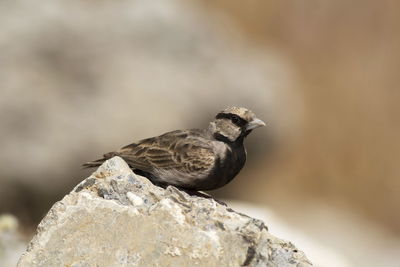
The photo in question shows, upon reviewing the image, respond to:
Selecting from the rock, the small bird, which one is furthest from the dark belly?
the rock

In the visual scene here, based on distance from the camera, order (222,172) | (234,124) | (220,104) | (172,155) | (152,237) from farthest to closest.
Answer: (220,104), (234,124), (172,155), (222,172), (152,237)

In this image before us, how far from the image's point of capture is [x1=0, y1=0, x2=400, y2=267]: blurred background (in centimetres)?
1227

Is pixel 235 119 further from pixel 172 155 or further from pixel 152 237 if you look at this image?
pixel 152 237

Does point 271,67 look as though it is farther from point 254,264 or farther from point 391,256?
point 254,264

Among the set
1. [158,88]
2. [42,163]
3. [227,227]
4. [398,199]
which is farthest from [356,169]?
[227,227]

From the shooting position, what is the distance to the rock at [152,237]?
4766mm

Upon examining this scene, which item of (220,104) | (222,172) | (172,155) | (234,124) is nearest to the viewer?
(222,172)

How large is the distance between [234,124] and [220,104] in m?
5.89

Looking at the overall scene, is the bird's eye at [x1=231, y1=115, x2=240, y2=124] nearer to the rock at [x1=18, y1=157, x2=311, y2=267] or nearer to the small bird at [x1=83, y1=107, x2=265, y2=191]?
the small bird at [x1=83, y1=107, x2=265, y2=191]

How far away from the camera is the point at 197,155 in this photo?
23.9 feet

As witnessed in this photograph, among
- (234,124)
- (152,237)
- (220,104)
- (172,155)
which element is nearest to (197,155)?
(172,155)

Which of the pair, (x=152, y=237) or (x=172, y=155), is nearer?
(x=152, y=237)

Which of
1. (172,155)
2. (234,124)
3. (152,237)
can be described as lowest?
(152,237)

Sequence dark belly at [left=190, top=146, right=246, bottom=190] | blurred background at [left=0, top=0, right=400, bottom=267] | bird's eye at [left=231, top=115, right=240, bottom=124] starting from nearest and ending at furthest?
dark belly at [left=190, top=146, right=246, bottom=190] < bird's eye at [left=231, top=115, right=240, bottom=124] < blurred background at [left=0, top=0, right=400, bottom=267]
